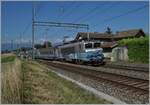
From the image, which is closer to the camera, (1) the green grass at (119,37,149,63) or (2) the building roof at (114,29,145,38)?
(1) the green grass at (119,37,149,63)

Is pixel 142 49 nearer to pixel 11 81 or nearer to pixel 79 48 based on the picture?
pixel 79 48

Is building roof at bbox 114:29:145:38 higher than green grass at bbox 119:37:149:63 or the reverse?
higher

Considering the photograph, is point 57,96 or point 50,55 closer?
point 57,96

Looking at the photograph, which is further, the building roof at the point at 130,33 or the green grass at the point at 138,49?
the building roof at the point at 130,33

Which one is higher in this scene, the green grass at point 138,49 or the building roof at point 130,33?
the building roof at point 130,33

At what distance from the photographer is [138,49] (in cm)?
3616

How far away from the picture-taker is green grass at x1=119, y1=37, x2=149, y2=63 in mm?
34250

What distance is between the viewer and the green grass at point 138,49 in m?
Result: 34.2

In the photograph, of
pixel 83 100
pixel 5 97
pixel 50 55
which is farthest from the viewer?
pixel 50 55

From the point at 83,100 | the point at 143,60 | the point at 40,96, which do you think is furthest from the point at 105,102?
the point at 143,60

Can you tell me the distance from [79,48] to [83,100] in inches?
963

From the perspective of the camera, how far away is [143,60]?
34.8 metres

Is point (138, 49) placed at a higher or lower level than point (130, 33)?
lower

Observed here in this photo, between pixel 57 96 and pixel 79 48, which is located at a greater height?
pixel 79 48
